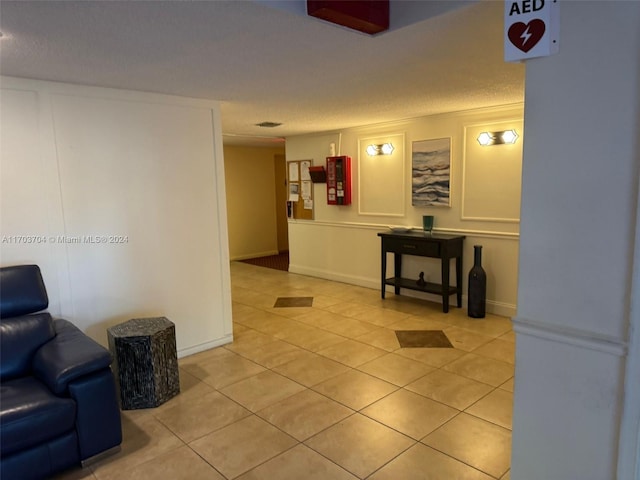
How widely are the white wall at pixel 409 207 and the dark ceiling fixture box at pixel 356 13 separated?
2.67 meters

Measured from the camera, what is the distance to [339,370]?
10.7 feet

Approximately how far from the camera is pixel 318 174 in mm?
6055

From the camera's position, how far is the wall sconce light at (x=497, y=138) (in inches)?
163

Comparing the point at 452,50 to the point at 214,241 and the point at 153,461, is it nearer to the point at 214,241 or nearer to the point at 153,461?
the point at 214,241

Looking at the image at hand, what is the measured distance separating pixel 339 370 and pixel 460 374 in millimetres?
902

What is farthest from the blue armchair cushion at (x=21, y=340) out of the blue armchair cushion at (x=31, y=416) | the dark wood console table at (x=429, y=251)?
the dark wood console table at (x=429, y=251)

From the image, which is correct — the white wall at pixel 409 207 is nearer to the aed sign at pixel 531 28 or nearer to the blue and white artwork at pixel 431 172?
the blue and white artwork at pixel 431 172

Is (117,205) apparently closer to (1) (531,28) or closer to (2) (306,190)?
(1) (531,28)

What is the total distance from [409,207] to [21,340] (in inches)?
158

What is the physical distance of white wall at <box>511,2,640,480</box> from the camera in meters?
1.35

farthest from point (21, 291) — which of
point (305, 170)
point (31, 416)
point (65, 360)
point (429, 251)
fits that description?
point (305, 170)

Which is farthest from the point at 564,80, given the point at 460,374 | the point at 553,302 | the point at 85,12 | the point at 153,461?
the point at 153,461

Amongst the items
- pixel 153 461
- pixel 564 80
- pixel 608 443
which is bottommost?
pixel 153 461

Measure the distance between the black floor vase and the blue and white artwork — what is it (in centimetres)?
73
